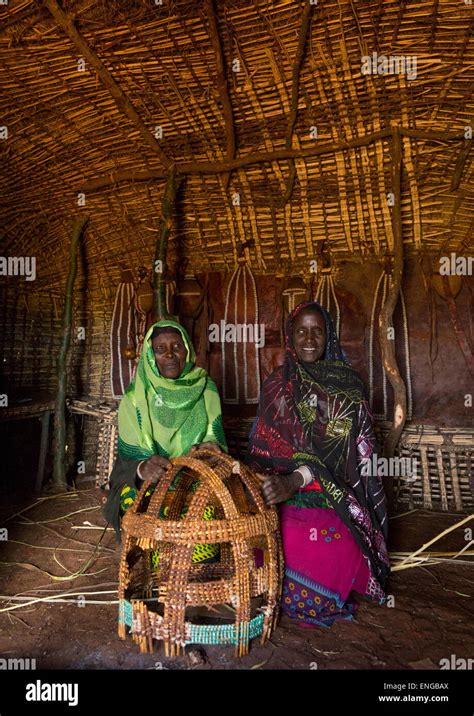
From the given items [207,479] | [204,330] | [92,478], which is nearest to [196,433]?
[207,479]

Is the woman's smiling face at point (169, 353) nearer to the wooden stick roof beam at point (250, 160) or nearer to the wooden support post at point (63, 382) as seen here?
the wooden stick roof beam at point (250, 160)

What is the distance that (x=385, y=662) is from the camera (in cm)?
202

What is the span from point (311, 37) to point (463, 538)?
355cm

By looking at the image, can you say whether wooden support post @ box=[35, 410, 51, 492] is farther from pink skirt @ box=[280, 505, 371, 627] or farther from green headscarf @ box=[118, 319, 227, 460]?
pink skirt @ box=[280, 505, 371, 627]

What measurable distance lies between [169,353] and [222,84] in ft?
6.13

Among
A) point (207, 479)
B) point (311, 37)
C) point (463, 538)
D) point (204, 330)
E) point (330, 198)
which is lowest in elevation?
point (463, 538)

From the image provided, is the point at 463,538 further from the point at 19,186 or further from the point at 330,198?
the point at 19,186

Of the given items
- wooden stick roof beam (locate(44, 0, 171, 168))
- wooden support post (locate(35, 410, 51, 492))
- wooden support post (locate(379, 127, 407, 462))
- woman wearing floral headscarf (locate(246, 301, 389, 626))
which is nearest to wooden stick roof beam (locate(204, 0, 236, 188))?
wooden stick roof beam (locate(44, 0, 171, 168))

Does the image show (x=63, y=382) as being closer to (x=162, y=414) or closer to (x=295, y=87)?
(x=162, y=414)

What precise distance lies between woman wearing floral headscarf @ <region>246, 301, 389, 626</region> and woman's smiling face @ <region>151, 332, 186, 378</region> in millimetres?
547

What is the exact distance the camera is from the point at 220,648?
2.08 m

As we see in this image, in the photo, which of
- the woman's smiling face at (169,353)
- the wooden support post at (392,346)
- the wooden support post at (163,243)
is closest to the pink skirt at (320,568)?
the woman's smiling face at (169,353)

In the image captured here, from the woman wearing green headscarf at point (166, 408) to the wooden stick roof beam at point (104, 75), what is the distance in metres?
1.72

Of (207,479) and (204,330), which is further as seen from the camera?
(204,330)
